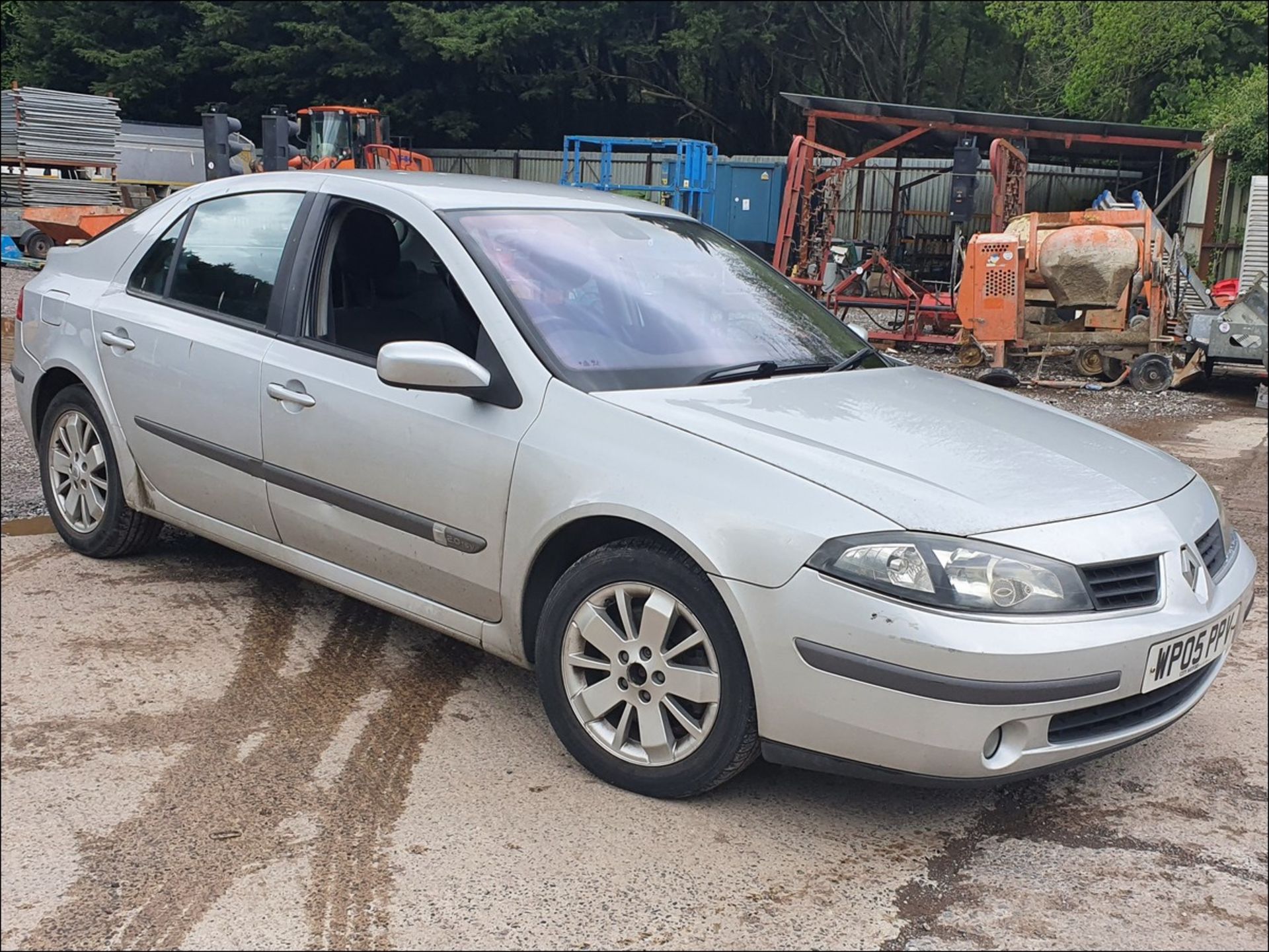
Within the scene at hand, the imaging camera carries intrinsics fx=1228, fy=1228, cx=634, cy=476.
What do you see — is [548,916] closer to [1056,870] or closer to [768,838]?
[768,838]

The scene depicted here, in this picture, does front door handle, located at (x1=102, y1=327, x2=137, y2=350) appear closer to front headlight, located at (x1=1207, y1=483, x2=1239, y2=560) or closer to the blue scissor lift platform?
front headlight, located at (x1=1207, y1=483, x2=1239, y2=560)

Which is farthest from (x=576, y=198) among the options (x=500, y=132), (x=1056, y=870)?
(x=500, y=132)

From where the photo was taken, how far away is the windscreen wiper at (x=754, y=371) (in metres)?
3.52

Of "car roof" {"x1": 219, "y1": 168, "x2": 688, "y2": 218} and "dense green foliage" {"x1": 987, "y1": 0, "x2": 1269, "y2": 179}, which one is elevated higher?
"dense green foliage" {"x1": 987, "y1": 0, "x2": 1269, "y2": 179}

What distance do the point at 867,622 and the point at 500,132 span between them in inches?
1517

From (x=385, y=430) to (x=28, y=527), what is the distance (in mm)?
2806

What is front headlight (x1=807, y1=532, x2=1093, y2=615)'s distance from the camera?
2695 mm

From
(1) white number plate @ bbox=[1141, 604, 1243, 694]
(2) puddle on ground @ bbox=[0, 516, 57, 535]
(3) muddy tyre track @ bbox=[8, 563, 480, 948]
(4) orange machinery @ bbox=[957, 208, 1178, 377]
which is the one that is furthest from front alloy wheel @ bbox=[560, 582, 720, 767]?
(4) orange machinery @ bbox=[957, 208, 1178, 377]

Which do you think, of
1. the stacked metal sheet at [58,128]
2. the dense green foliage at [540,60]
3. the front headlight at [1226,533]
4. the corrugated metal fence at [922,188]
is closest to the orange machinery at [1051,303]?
the front headlight at [1226,533]

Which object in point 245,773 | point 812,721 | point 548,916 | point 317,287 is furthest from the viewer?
point 317,287

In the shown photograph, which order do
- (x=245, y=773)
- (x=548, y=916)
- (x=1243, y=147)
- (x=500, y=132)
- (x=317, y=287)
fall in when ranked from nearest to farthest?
(x=548, y=916) < (x=245, y=773) < (x=317, y=287) < (x=1243, y=147) < (x=500, y=132)

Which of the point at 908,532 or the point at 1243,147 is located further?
the point at 1243,147

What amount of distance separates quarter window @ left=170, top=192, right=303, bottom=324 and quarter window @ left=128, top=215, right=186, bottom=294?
2.7 inches

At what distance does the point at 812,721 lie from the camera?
9.21 feet
